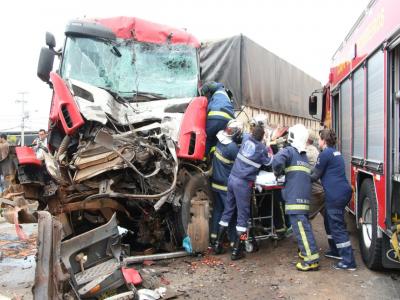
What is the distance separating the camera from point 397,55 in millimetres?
3887

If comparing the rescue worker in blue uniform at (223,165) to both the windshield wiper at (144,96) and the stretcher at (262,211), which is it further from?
the windshield wiper at (144,96)

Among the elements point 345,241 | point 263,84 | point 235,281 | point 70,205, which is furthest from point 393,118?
point 263,84

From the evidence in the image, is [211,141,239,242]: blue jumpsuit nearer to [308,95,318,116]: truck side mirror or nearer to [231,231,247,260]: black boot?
[231,231,247,260]: black boot

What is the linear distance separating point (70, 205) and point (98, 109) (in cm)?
109

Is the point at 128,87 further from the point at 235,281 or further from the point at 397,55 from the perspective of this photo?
the point at 397,55

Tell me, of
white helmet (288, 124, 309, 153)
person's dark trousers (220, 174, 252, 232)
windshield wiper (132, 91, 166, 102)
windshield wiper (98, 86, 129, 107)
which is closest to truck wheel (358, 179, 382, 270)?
white helmet (288, 124, 309, 153)

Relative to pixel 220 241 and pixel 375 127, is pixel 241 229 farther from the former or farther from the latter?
pixel 375 127

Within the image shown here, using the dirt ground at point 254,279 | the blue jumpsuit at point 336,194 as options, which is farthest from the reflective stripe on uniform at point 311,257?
the blue jumpsuit at point 336,194

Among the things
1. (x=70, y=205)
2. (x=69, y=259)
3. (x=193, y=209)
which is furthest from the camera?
(x=193, y=209)

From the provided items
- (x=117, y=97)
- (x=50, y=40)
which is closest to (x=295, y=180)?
(x=117, y=97)

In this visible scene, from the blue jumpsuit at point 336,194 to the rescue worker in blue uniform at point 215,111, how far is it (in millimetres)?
1348

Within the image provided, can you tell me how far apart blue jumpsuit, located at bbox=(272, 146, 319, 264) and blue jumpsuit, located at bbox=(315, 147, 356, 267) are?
0.21 meters

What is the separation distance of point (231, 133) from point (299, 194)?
1168 mm

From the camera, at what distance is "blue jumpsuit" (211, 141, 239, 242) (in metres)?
5.44
